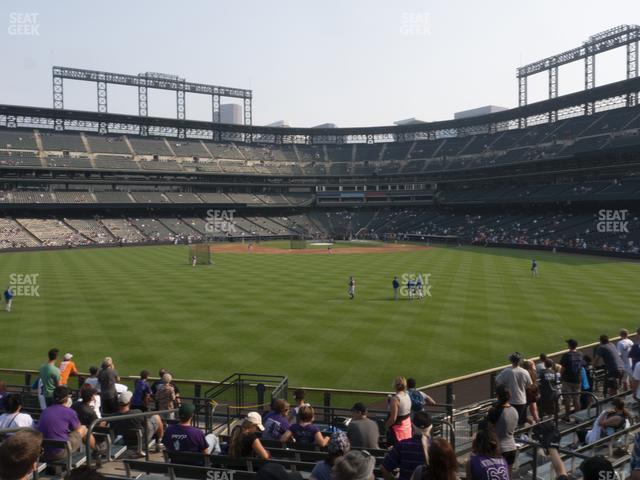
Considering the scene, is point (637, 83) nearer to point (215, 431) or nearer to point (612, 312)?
point (612, 312)

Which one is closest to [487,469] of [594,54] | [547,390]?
[547,390]

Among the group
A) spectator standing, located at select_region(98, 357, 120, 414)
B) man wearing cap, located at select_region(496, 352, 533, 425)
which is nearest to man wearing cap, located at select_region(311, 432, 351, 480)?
man wearing cap, located at select_region(496, 352, 533, 425)

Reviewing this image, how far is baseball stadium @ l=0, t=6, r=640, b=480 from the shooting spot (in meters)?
8.17

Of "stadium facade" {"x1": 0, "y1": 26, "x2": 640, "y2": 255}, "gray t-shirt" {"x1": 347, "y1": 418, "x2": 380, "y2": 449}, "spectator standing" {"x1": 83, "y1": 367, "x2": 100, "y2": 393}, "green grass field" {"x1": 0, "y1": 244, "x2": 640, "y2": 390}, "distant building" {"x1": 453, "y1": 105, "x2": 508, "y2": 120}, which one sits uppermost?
"distant building" {"x1": 453, "y1": 105, "x2": 508, "y2": 120}

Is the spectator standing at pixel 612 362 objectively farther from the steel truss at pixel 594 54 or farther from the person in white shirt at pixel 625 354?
the steel truss at pixel 594 54

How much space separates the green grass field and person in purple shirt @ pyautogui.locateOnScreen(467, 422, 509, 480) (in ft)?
38.4

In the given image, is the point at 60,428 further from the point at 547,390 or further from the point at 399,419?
the point at 547,390

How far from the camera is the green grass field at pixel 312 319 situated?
1938 cm

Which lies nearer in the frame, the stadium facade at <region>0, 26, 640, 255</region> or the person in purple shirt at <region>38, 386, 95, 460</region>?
the person in purple shirt at <region>38, 386, 95, 460</region>

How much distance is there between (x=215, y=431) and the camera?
12.0 m

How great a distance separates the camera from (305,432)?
→ 8.07 meters

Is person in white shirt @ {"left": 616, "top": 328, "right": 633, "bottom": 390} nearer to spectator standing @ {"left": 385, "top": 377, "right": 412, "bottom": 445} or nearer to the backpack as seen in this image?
the backpack

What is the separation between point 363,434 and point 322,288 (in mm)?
28599

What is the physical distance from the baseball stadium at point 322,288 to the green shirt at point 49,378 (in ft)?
0.31
